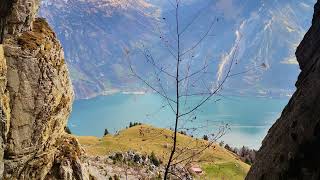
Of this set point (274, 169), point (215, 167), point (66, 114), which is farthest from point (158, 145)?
point (274, 169)

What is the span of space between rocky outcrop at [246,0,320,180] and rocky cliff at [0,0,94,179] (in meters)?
8.05

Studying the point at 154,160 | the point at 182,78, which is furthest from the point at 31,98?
the point at 154,160

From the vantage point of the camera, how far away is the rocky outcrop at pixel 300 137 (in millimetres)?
7961

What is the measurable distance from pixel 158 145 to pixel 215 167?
39.3ft

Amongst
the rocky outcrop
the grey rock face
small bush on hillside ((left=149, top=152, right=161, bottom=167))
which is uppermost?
the grey rock face

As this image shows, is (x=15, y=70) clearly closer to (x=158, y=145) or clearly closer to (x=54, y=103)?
Answer: (x=54, y=103)

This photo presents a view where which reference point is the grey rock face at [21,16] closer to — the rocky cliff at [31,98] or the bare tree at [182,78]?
the rocky cliff at [31,98]

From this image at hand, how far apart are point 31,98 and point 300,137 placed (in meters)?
9.93

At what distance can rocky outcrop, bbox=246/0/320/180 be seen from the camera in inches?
313

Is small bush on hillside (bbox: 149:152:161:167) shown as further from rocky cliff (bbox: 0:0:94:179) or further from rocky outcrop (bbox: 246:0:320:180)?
rocky outcrop (bbox: 246:0:320:180)

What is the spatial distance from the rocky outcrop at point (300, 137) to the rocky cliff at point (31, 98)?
8.05 meters

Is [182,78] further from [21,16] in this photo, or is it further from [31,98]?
[21,16]

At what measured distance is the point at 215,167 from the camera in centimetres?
5628

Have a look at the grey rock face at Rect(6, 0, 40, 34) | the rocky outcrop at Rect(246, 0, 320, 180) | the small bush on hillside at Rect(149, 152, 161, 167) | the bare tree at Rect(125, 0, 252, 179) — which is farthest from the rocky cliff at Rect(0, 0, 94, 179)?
the small bush on hillside at Rect(149, 152, 161, 167)
